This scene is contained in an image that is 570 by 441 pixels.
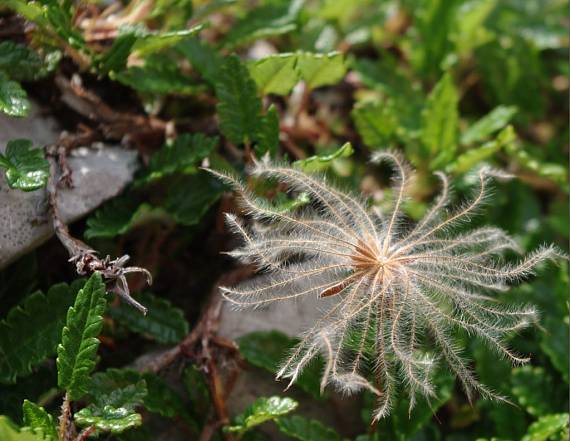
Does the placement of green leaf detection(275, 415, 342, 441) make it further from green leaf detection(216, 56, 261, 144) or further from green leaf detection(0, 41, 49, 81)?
green leaf detection(0, 41, 49, 81)

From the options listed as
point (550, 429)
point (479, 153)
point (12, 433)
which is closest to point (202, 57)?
point (479, 153)

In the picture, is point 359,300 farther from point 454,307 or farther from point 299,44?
point 299,44

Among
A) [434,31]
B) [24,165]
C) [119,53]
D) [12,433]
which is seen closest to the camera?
[12,433]

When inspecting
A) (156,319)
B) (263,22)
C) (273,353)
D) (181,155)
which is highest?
(263,22)

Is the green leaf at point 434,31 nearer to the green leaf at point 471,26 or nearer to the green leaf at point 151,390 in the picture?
the green leaf at point 471,26

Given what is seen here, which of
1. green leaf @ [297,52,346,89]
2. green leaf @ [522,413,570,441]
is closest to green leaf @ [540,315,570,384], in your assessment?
green leaf @ [522,413,570,441]

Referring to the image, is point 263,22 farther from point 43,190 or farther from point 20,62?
point 43,190

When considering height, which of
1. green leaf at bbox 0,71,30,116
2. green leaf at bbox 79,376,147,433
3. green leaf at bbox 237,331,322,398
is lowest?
green leaf at bbox 237,331,322,398
